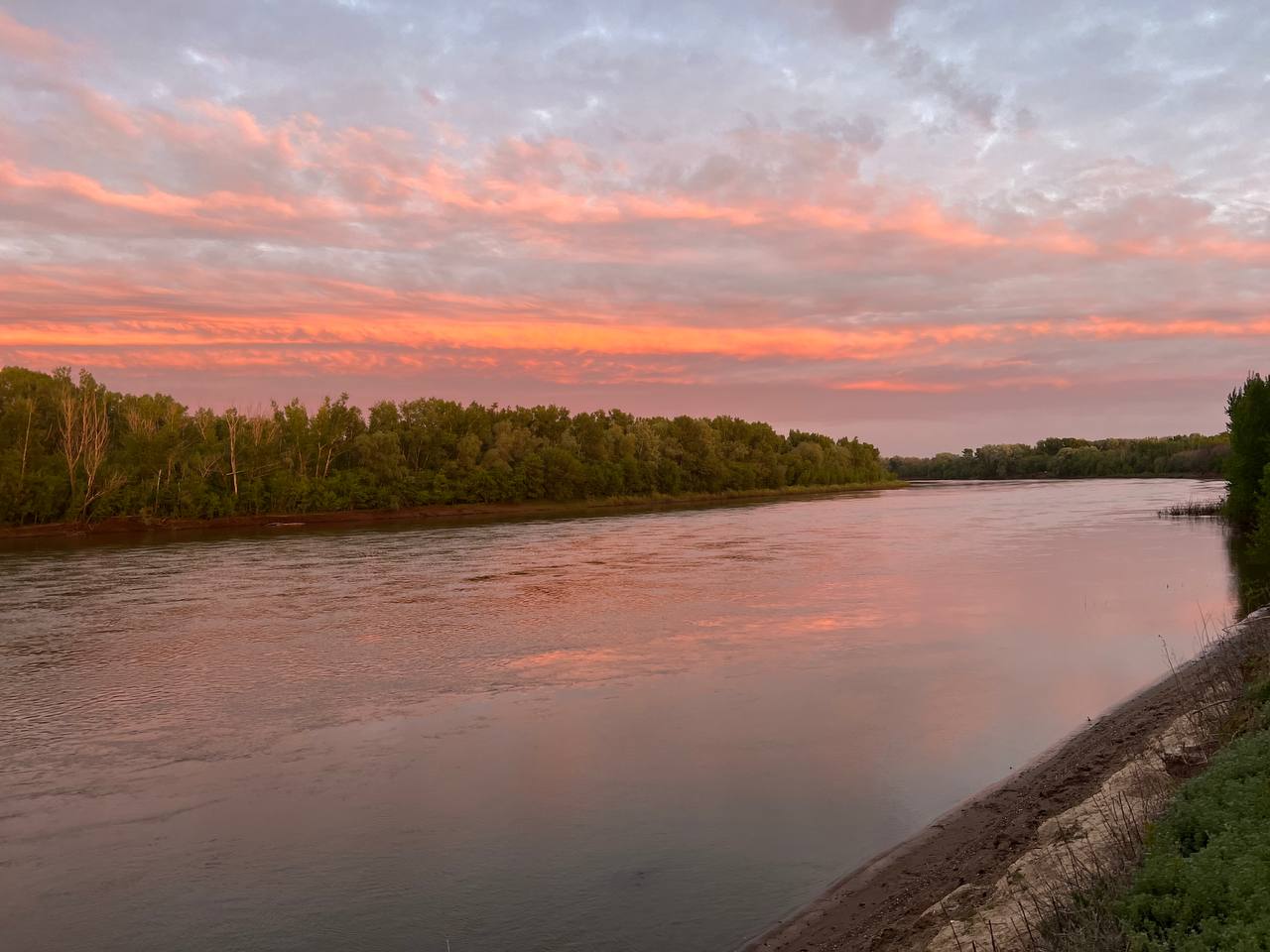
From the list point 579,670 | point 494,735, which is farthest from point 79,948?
point 579,670

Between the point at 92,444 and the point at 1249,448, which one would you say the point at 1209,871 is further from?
the point at 92,444

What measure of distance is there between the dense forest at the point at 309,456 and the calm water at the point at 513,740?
38.4 m

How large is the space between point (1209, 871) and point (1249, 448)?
147ft

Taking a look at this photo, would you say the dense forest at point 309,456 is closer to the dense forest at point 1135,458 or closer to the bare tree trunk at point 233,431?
the bare tree trunk at point 233,431

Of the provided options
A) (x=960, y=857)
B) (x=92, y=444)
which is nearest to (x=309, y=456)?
(x=92, y=444)

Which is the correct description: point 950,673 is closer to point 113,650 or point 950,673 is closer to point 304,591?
point 113,650

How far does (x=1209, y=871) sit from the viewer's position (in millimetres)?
5660

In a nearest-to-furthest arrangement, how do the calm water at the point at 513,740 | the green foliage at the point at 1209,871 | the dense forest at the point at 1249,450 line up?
the green foliage at the point at 1209,871 → the calm water at the point at 513,740 → the dense forest at the point at 1249,450

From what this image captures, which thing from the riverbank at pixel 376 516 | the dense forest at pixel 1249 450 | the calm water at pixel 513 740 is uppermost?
the dense forest at pixel 1249 450

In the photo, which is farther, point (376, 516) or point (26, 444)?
point (376, 516)

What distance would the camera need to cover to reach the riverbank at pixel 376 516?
62.8m

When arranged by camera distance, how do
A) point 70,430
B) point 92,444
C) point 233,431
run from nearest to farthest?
point 70,430 < point 92,444 < point 233,431

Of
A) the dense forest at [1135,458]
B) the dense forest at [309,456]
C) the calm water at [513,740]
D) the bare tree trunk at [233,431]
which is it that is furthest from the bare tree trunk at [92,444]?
the dense forest at [1135,458]

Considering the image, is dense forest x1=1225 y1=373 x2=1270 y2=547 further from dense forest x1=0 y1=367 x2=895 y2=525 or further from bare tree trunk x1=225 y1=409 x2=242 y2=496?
bare tree trunk x1=225 y1=409 x2=242 y2=496
